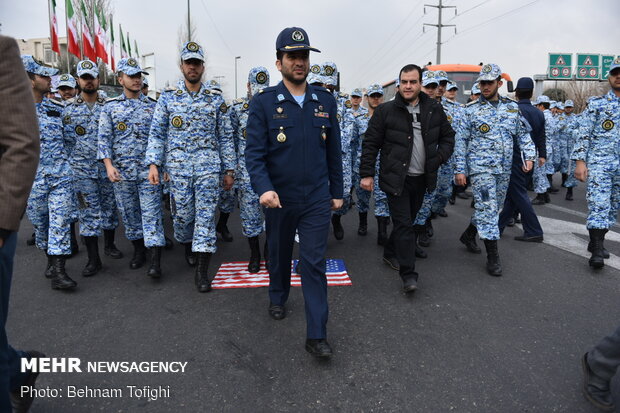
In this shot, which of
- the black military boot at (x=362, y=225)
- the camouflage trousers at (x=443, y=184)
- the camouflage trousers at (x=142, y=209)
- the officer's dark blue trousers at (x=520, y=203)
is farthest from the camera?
the black military boot at (x=362, y=225)

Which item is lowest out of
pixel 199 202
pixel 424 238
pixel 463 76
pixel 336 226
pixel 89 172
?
pixel 424 238

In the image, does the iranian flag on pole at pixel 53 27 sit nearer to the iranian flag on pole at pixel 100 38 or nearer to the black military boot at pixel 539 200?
the iranian flag on pole at pixel 100 38

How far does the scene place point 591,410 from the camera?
2248 mm

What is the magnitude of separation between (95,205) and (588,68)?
36772 mm

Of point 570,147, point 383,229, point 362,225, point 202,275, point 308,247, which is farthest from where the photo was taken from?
point 570,147

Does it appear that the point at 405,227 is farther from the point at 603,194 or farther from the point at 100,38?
the point at 100,38

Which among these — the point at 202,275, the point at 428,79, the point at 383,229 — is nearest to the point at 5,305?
the point at 202,275

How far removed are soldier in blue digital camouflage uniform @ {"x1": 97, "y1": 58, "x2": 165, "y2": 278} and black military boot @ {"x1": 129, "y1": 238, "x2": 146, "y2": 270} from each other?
0.01 metres

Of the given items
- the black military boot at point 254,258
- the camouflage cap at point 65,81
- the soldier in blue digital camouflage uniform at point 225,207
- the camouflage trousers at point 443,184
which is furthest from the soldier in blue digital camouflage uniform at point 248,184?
the camouflage trousers at point 443,184

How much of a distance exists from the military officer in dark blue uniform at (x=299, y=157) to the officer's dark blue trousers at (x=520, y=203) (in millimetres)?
3548

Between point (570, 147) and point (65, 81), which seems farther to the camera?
point (570, 147)

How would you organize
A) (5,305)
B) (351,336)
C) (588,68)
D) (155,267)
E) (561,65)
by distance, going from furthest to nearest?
(561,65) → (588,68) → (155,267) → (351,336) → (5,305)

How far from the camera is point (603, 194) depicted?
174 inches

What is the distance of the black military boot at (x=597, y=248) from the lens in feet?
14.7
